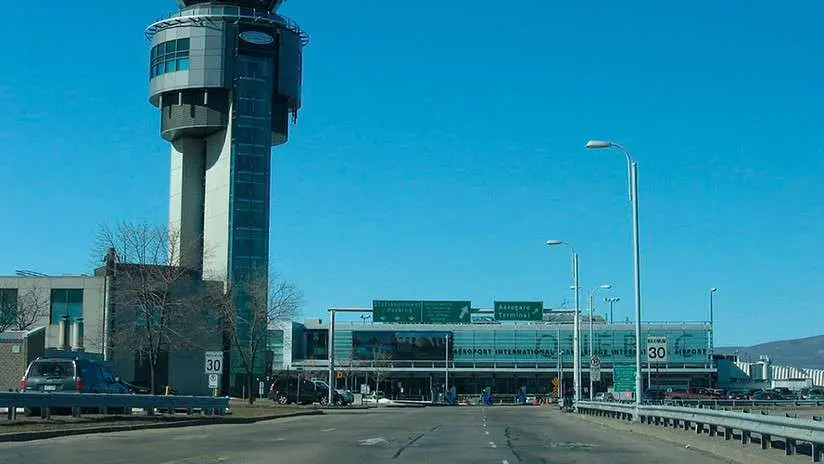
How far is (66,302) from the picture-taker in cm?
7338

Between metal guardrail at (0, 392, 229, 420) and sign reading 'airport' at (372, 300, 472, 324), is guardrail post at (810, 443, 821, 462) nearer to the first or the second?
metal guardrail at (0, 392, 229, 420)

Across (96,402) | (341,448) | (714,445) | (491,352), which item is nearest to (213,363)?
(96,402)

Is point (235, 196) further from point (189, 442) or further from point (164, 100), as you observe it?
point (189, 442)

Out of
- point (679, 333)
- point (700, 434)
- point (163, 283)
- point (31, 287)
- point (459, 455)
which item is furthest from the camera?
point (679, 333)

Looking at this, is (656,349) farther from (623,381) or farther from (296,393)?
(296,393)

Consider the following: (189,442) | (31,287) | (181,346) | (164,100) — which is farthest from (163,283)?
(164,100)

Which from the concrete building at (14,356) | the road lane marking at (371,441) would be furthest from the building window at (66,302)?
the road lane marking at (371,441)

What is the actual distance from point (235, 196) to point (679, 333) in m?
66.9

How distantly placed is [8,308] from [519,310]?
4156cm

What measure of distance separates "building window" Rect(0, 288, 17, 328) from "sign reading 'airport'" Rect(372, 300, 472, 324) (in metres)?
29.4

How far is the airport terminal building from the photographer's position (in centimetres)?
13675

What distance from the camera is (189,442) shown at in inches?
966

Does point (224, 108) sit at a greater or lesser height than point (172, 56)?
lesser

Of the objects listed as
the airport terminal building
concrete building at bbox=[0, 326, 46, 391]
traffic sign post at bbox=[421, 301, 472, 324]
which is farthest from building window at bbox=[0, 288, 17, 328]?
the airport terminal building
